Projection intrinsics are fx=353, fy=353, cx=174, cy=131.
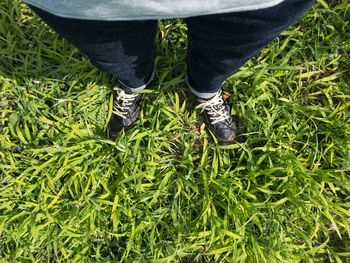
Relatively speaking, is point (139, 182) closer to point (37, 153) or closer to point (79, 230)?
point (79, 230)

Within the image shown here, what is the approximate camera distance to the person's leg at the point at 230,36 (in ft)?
2.23

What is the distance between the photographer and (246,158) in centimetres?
144

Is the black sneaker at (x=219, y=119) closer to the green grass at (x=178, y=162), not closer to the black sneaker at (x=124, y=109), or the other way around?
the green grass at (x=178, y=162)

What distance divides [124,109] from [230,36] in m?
0.78

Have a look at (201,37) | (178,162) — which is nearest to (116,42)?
(201,37)

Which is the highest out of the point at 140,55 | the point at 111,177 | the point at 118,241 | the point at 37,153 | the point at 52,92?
the point at 140,55

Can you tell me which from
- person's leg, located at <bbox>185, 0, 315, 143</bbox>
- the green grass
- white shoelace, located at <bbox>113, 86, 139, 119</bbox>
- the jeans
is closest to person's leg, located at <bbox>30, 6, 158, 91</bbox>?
the jeans

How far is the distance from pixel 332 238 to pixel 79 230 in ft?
3.34

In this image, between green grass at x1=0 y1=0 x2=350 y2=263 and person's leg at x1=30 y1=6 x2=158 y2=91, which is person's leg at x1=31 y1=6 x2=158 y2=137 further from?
green grass at x1=0 y1=0 x2=350 y2=263

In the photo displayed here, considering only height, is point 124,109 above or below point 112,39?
below

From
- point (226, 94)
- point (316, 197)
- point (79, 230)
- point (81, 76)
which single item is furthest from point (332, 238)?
point (81, 76)

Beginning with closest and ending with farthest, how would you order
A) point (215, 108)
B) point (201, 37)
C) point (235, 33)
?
point (235, 33) < point (201, 37) < point (215, 108)

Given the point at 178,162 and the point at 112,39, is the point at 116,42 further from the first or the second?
the point at 178,162

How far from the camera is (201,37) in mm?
847
